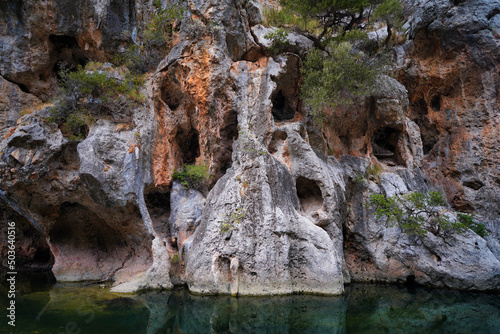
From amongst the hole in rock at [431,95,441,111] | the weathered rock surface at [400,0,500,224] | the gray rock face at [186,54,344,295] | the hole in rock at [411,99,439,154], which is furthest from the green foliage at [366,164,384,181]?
the hole in rock at [431,95,441,111]

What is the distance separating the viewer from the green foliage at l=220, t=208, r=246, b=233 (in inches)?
365

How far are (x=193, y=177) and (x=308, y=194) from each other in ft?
15.5

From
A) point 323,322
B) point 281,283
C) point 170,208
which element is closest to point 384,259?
point 281,283

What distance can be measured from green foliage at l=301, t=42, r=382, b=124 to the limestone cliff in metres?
0.79

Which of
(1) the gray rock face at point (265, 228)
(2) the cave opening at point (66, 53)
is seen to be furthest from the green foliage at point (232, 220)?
(2) the cave opening at point (66, 53)

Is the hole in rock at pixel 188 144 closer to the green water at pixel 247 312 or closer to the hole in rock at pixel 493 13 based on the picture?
the green water at pixel 247 312

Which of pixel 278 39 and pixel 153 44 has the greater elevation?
pixel 278 39

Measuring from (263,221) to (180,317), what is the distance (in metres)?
3.64

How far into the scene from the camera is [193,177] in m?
11.6

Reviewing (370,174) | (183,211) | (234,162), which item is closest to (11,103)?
(183,211)

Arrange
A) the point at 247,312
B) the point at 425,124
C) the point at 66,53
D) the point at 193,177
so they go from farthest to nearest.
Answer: the point at 425,124 < the point at 66,53 < the point at 193,177 < the point at 247,312

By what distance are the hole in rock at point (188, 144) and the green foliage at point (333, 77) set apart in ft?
17.3

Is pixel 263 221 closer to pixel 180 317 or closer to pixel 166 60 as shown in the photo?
pixel 180 317

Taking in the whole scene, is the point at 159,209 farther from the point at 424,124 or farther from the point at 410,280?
the point at 424,124
